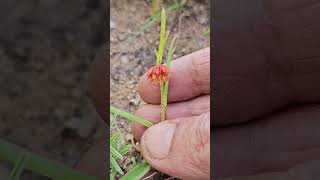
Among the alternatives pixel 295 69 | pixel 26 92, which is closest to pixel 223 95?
pixel 295 69

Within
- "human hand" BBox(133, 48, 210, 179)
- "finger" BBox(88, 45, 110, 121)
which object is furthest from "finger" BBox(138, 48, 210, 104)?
"finger" BBox(88, 45, 110, 121)

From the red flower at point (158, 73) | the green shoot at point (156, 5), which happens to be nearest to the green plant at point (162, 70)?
the red flower at point (158, 73)

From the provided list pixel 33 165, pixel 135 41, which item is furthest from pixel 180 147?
pixel 135 41

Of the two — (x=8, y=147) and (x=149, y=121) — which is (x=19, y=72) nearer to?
(x=8, y=147)

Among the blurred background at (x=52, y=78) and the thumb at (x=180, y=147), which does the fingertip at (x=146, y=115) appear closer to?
the thumb at (x=180, y=147)

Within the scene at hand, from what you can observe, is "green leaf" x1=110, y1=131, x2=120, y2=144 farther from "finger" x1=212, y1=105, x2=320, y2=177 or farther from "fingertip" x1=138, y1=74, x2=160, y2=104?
"finger" x1=212, y1=105, x2=320, y2=177
